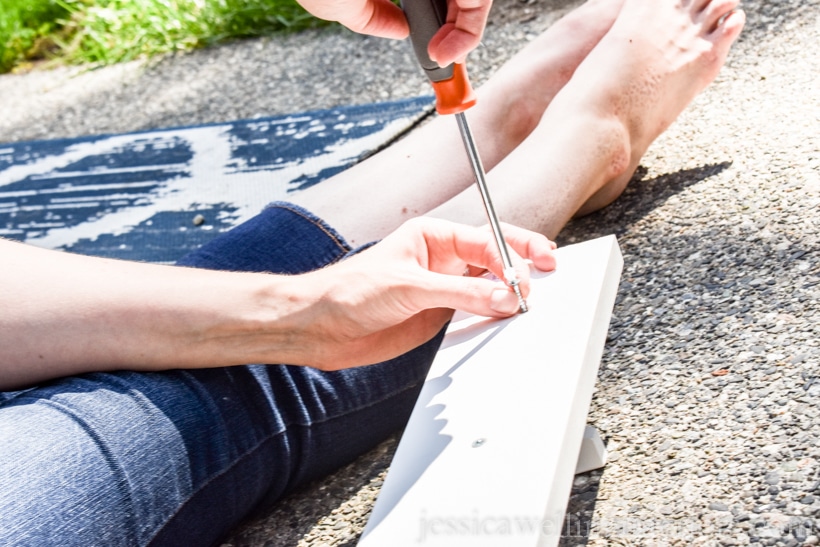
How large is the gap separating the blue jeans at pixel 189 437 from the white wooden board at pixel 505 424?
157 millimetres

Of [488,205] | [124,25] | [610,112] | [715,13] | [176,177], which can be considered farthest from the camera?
[124,25]

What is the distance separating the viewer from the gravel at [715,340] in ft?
2.71

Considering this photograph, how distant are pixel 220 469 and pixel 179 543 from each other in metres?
0.08

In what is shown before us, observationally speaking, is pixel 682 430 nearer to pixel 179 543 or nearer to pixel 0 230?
pixel 179 543

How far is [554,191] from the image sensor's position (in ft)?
3.92

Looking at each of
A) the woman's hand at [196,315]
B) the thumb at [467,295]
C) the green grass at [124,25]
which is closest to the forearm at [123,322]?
the woman's hand at [196,315]

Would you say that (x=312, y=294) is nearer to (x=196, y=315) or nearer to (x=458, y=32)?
(x=196, y=315)

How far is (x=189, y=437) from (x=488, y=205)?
15.2 inches

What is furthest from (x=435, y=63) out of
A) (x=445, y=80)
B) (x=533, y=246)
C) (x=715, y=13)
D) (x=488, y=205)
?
(x=715, y=13)

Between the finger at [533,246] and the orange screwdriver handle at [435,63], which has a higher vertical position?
the orange screwdriver handle at [435,63]

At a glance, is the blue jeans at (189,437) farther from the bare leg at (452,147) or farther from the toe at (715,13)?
the toe at (715,13)

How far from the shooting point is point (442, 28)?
2.67 ft

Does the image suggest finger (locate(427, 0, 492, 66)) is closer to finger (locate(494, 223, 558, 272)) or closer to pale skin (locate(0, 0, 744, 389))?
pale skin (locate(0, 0, 744, 389))

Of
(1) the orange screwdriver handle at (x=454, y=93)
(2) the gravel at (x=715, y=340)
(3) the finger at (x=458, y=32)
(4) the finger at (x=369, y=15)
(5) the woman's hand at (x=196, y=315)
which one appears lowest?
(2) the gravel at (x=715, y=340)
